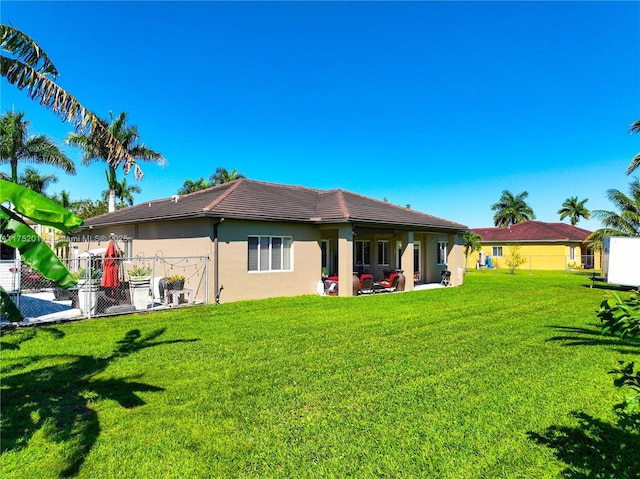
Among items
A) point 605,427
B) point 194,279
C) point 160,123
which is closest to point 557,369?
point 605,427

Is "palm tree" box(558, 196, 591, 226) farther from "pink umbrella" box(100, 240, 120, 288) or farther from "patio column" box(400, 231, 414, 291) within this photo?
"pink umbrella" box(100, 240, 120, 288)

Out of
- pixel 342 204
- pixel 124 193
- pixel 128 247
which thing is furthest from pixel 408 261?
pixel 124 193

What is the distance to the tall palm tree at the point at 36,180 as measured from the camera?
3756 centimetres

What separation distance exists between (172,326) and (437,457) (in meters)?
8.48

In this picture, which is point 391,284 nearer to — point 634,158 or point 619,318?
point 634,158

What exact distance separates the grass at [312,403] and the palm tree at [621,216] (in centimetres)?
2229

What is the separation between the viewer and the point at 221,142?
31.1 meters

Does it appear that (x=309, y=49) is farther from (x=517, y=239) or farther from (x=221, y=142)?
(x=517, y=239)

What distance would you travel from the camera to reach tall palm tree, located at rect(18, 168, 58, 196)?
37556 mm

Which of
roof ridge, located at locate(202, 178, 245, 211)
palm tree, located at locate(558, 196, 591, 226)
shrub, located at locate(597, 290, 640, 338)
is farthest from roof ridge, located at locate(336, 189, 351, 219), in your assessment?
palm tree, located at locate(558, 196, 591, 226)

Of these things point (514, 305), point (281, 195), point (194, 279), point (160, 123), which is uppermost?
point (160, 123)

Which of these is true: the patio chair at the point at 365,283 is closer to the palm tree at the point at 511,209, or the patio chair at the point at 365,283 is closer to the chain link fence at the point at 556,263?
the chain link fence at the point at 556,263

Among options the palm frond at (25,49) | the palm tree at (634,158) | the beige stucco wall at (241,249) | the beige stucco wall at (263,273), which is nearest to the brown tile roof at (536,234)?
the palm tree at (634,158)

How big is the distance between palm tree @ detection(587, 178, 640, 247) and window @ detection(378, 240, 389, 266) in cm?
1673
